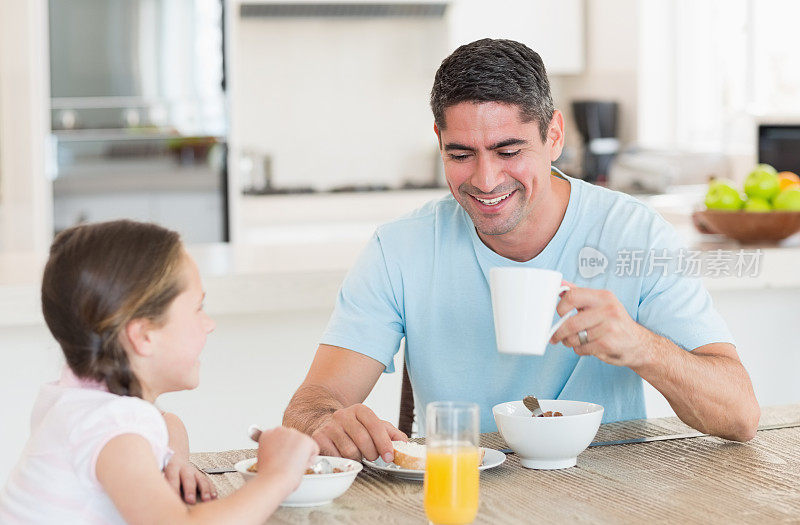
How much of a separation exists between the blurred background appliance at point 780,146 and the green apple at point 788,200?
45.7 inches

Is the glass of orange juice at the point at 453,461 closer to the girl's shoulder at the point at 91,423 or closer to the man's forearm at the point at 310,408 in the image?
the girl's shoulder at the point at 91,423

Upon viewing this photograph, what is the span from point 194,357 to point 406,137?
472cm

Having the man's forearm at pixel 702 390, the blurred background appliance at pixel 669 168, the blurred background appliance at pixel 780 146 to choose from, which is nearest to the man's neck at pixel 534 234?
the man's forearm at pixel 702 390

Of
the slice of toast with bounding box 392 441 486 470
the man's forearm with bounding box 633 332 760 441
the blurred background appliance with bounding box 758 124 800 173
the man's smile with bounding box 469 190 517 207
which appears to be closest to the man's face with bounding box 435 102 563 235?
the man's smile with bounding box 469 190 517 207

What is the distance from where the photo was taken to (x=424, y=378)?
70.7 inches

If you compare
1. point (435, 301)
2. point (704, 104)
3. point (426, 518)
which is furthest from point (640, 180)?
point (426, 518)

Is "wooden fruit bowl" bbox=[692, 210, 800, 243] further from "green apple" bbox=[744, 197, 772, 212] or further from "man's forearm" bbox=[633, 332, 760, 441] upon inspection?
"man's forearm" bbox=[633, 332, 760, 441]

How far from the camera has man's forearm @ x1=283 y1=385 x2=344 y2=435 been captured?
4.96ft

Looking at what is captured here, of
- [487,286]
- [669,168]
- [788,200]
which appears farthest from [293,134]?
[487,286]

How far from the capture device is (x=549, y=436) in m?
1.30

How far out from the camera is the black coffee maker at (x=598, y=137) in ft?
18.4

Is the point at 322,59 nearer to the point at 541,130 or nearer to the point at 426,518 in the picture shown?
the point at 541,130

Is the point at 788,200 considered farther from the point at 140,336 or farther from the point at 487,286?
the point at 140,336

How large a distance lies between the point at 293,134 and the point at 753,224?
3.47 meters
